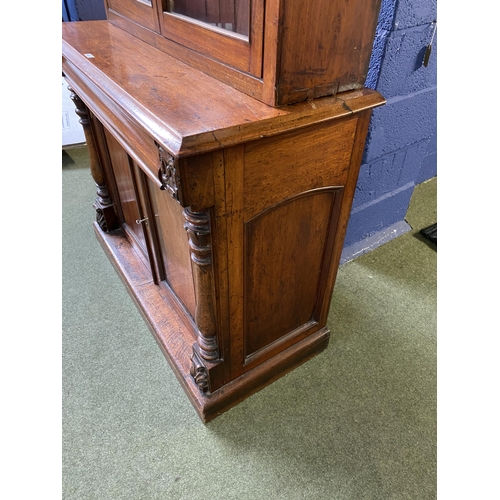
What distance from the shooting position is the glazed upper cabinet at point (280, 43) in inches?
32.1

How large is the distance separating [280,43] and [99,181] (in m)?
1.33

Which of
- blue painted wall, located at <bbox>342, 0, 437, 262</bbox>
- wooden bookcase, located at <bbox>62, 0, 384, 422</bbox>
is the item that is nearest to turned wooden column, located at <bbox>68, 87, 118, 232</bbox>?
wooden bookcase, located at <bbox>62, 0, 384, 422</bbox>

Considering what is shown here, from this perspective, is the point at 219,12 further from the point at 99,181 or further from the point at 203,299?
the point at 99,181

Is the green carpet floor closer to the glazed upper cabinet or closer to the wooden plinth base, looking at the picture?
the wooden plinth base

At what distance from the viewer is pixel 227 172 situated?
2.87 ft

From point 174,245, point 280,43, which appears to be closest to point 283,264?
point 174,245

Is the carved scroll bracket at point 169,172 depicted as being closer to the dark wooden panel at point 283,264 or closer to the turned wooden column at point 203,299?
the turned wooden column at point 203,299

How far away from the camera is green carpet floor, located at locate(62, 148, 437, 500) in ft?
4.01

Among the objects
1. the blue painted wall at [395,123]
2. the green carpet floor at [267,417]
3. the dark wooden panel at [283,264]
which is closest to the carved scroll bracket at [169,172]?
the dark wooden panel at [283,264]

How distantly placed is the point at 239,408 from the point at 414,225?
1541mm

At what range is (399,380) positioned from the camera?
4.99ft

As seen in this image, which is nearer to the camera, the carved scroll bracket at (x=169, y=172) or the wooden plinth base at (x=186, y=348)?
the carved scroll bracket at (x=169, y=172)

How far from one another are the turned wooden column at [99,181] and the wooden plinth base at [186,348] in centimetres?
25

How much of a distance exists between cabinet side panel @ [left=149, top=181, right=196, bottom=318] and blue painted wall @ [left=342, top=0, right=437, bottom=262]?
2.98ft
